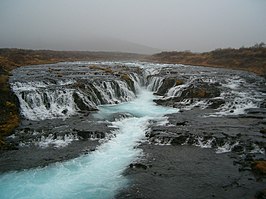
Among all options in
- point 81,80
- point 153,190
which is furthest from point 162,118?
point 81,80

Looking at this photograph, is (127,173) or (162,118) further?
(162,118)

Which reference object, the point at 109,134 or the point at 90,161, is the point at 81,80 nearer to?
the point at 109,134

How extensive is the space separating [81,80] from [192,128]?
1768 cm

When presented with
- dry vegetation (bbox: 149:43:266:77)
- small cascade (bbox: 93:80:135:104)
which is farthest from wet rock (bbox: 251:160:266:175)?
dry vegetation (bbox: 149:43:266:77)

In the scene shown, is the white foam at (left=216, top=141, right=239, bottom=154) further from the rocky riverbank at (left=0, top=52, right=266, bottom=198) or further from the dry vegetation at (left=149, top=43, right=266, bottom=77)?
the dry vegetation at (left=149, top=43, right=266, bottom=77)

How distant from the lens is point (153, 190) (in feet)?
42.4

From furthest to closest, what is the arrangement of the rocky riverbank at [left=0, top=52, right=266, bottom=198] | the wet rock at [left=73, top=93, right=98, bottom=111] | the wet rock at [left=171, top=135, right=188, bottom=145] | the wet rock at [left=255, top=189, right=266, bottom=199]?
the wet rock at [left=73, top=93, right=98, bottom=111] → the wet rock at [left=171, top=135, right=188, bottom=145] → the rocky riverbank at [left=0, top=52, right=266, bottom=198] → the wet rock at [left=255, top=189, right=266, bottom=199]

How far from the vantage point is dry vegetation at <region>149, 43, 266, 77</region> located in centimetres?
5750

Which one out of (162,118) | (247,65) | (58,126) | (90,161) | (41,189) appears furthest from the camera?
(247,65)

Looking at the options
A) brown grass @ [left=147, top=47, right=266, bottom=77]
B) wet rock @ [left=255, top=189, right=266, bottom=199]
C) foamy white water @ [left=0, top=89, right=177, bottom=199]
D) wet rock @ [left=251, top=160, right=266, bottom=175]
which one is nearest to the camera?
wet rock @ [left=255, top=189, right=266, bottom=199]

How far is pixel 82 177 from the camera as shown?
14664mm

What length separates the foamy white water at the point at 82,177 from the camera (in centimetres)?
1316

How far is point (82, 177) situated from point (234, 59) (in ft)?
192

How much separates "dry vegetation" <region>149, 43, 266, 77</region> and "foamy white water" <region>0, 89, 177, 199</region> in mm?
39967
